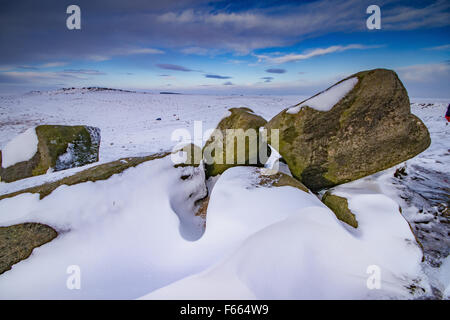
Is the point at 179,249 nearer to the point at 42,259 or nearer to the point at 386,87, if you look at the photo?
the point at 42,259

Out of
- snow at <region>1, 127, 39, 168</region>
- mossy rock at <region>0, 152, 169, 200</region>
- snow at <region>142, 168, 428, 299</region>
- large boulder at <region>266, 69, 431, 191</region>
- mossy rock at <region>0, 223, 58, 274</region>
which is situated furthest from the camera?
snow at <region>1, 127, 39, 168</region>

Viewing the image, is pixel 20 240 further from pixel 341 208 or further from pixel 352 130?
pixel 352 130

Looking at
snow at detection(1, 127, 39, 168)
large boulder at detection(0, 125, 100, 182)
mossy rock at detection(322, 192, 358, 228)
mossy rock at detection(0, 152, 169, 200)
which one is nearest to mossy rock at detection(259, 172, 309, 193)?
mossy rock at detection(322, 192, 358, 228)

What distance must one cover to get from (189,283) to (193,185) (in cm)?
221

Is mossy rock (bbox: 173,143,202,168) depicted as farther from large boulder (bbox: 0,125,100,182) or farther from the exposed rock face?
large boulder (bbox: 0,125,100,182)

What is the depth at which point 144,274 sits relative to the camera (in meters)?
2.56

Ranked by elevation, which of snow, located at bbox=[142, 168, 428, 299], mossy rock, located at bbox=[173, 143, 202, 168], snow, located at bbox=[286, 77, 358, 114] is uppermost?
snow, located at bbox=[286, 77, 358, 114]

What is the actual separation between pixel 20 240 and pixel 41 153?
9.55ft

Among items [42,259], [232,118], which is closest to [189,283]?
[42,259]

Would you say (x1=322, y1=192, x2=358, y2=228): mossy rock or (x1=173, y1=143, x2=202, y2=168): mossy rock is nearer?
(x1=322, y1=192, x2=358, y2=228): mossy rock

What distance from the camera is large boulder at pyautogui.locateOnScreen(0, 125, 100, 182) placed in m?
4.94

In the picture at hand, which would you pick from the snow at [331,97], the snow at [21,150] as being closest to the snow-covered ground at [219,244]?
the snow at [331,97]

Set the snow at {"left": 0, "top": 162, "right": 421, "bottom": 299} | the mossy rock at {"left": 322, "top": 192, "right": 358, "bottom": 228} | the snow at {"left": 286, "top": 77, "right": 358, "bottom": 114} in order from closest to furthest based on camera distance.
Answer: the snow at {"left": 0, "top": 162, "right": 421, "bottom": 299} < the mossy rock at {"left": 322, "top": 192, "right": 358, "bottom": 228} < the snow at {"left": 286, "top": 77, "right": 358, "bottom": 114}

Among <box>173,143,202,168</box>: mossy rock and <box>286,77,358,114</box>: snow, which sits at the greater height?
<box>286,77,358,114</box>: snow
